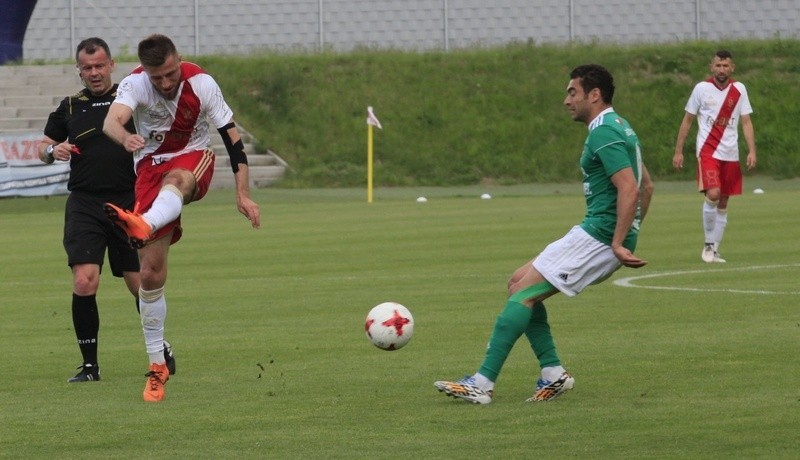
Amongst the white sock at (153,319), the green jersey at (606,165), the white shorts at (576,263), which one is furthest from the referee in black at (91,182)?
the green jersey at (606,165)

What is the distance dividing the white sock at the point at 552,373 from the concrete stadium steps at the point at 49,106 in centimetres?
2877

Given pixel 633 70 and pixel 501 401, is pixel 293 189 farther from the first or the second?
pixel 501 401

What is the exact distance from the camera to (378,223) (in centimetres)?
2425

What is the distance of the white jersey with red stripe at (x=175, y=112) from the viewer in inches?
351

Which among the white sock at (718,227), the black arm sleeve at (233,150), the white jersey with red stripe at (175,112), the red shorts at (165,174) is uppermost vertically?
the white jersey with red stripe at (175,112)

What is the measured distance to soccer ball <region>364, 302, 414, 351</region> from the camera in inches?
364

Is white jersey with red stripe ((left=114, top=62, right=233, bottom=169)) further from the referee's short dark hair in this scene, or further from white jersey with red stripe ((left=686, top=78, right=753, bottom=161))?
white jersey with red stripe ((left=686, top=78, right=753, bottom=161))

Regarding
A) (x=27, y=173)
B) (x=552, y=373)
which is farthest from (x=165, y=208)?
(x=27, y=173)

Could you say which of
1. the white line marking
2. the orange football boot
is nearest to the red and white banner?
the white line marking

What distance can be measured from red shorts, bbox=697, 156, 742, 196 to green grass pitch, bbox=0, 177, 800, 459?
88 cm

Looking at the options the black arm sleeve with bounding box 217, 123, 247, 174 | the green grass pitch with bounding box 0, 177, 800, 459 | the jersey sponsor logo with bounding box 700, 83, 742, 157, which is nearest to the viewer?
the green grass pitch with bounding box 0, 177, 800, 459

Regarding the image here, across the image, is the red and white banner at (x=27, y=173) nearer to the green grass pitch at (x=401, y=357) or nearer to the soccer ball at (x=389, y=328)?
the green grass pitch at (x=401, y=357)

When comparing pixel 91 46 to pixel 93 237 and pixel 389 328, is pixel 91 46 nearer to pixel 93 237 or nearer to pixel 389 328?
pixel 93 237

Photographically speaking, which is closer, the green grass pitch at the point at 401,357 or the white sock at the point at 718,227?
the green grass pitch at the point at 401,357
